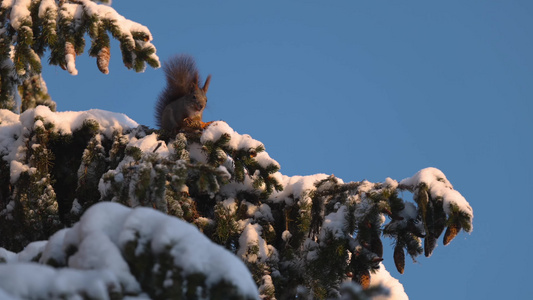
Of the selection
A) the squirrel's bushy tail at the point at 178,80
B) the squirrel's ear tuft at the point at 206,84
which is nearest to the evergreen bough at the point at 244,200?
the squirrel's bushy tail at the point at 178,80

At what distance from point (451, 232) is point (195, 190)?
1.15m

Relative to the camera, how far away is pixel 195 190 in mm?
2771

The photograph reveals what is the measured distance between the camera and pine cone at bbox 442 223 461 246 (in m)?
2.29

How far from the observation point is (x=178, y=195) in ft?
7.89

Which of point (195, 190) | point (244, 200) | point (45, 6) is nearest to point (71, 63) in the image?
point (45, 6)

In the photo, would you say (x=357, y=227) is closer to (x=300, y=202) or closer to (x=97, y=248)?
(x=300, y=202)

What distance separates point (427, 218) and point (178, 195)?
1010 mm

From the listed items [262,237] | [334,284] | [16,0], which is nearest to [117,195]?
[262,237]

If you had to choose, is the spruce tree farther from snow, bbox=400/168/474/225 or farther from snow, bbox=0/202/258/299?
snow, bbox=0/202/258/299

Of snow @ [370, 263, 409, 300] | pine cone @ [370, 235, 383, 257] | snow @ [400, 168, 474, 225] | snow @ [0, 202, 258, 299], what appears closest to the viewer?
snow @ [0, 202, 258, 299]

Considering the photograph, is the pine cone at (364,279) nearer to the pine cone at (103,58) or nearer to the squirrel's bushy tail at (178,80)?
the pine cone at (103,58)

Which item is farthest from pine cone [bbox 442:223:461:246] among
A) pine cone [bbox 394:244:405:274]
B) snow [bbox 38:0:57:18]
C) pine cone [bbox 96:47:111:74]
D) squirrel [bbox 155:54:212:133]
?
snow [bbox 38:0:57:18]

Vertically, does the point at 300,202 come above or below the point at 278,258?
above

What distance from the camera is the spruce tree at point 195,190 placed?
231 centimetres
